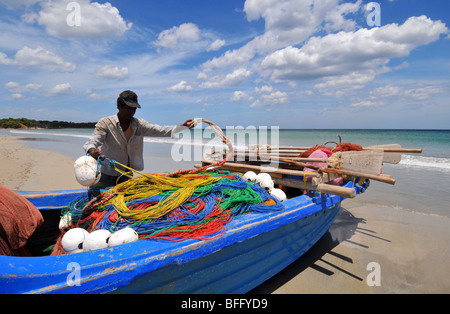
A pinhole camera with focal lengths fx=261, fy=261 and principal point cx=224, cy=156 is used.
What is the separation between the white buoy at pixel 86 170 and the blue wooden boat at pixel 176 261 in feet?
2.40

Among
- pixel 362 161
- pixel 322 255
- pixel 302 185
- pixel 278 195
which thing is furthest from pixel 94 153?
pixel 322 255

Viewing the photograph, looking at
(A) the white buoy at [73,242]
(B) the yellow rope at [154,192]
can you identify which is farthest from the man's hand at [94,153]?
(A) the white buoy at [73,242]

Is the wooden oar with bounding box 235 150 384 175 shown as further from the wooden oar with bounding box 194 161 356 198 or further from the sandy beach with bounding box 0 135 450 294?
the sandy beach with bounding box 0 135 450 294

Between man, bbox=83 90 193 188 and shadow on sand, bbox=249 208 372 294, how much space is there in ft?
6.62

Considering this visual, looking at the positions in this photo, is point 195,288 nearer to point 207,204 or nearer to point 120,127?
point 207,204

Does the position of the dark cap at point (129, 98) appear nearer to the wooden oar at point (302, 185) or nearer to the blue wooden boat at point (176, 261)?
the blue wooden boat at point (176, 261)

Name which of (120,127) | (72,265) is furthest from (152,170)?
(72,265)

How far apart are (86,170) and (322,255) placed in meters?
3.06

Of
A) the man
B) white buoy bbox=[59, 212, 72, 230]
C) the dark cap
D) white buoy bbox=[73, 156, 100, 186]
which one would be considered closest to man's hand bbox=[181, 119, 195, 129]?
the man

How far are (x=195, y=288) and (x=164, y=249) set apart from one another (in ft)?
1.66

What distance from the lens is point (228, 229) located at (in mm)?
1997

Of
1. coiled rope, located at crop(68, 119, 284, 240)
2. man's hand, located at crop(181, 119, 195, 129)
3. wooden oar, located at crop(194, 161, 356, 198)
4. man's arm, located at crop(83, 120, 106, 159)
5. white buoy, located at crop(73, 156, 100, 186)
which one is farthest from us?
man's hand, located at crop(181, 119, 195, 129)

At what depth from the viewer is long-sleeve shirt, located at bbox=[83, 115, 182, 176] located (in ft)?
9.31

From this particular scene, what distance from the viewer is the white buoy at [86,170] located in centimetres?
234
